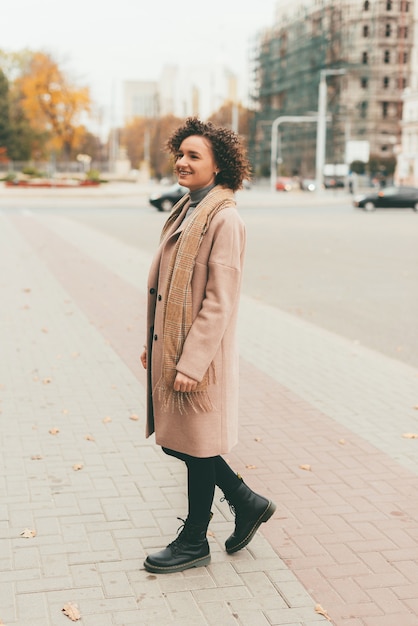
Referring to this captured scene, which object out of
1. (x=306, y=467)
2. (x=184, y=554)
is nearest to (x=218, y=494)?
(x=306, y=467)

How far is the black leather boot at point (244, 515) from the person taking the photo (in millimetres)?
3959

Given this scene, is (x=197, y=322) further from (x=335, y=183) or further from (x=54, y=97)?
(x=335, y=183)

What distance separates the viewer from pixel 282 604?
350cm

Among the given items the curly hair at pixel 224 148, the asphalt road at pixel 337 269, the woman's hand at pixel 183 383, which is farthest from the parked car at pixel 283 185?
the woman's hand at pixel 183 383

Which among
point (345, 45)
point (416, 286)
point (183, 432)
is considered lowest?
point (416, 286)

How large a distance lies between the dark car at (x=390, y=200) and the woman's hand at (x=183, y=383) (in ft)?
136

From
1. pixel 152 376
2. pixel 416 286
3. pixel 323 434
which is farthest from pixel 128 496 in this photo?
pixel 416 286

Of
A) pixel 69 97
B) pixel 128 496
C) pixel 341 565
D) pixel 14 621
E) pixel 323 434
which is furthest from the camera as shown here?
pixel 69 97

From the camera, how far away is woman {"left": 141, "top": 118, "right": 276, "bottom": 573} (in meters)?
3.43

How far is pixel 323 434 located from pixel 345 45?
95.2 m

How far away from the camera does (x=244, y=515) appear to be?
3.96 metres

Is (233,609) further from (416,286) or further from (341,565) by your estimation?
(416,286)

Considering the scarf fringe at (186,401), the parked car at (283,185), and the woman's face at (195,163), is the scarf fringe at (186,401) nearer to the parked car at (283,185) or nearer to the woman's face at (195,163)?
the woman's face at (195,163)

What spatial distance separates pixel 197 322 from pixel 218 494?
1.73m
